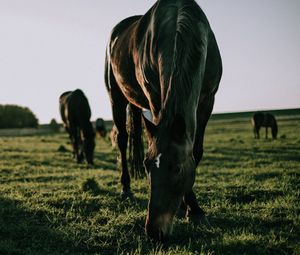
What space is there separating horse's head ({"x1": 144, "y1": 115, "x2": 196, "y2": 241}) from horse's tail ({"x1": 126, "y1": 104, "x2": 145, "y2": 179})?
3.49 metres

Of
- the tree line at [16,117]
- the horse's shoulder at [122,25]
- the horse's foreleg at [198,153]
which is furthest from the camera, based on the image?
the tree line at [16,117]

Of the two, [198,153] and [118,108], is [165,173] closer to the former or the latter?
[198,153]

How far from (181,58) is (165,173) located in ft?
3.93

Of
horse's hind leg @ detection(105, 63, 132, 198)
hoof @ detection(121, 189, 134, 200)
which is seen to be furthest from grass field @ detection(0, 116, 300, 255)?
horse's hind leg @ detection(105, 63, 132, 198)

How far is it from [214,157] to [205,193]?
7726mm

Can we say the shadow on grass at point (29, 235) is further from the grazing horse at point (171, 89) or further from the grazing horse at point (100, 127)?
the grazing horse at point (100, 127)

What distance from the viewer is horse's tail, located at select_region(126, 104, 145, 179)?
652 centimetres

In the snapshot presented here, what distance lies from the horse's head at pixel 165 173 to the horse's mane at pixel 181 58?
0.43ft

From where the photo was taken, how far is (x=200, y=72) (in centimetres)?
361

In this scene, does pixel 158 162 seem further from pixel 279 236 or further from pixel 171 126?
pixel 279 236

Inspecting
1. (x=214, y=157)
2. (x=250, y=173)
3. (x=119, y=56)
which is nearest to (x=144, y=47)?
(x=119, y=56)

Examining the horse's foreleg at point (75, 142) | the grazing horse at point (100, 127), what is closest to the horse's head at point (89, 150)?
the horse's foreleg at point (75, 142)

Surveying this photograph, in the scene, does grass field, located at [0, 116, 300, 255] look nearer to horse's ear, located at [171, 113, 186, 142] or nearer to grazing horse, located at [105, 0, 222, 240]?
grazing horse, located at [105, 0, 222, 240]

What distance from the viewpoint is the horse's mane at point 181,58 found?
310cm
